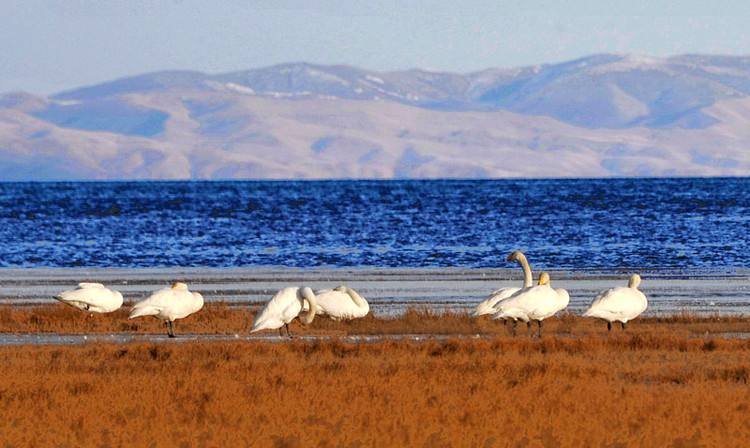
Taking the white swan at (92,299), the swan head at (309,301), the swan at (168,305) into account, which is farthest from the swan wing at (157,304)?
the swan head at (309,301)

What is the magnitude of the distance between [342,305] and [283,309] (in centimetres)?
155

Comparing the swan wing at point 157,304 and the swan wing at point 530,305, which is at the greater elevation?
the swan wing at point 157,304

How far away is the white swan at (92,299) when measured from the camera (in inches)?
953

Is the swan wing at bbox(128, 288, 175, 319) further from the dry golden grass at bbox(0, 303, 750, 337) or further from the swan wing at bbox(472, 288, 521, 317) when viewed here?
the swan wing at bbox(472, 288, 521, 317)

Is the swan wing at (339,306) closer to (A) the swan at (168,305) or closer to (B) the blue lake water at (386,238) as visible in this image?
(A) the swan at (168,305)

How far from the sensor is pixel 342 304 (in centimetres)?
2325

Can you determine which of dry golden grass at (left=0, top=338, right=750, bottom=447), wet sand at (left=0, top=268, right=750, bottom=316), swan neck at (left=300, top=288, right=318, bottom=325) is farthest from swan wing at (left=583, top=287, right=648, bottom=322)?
wet sand at (left=0, top=268, right=750, bottom=316)

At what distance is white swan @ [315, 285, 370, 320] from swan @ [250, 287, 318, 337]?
92 centimetres

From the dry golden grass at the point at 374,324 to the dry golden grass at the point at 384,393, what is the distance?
2556mm

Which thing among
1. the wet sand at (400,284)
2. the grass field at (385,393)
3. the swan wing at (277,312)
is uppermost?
the wet sand at (400,284)

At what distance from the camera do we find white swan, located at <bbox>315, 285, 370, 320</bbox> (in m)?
23.2

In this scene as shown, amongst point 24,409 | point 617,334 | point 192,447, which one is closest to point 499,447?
point 192,447

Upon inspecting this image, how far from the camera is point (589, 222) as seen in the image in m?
80.7

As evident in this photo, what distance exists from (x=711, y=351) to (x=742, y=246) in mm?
37124
